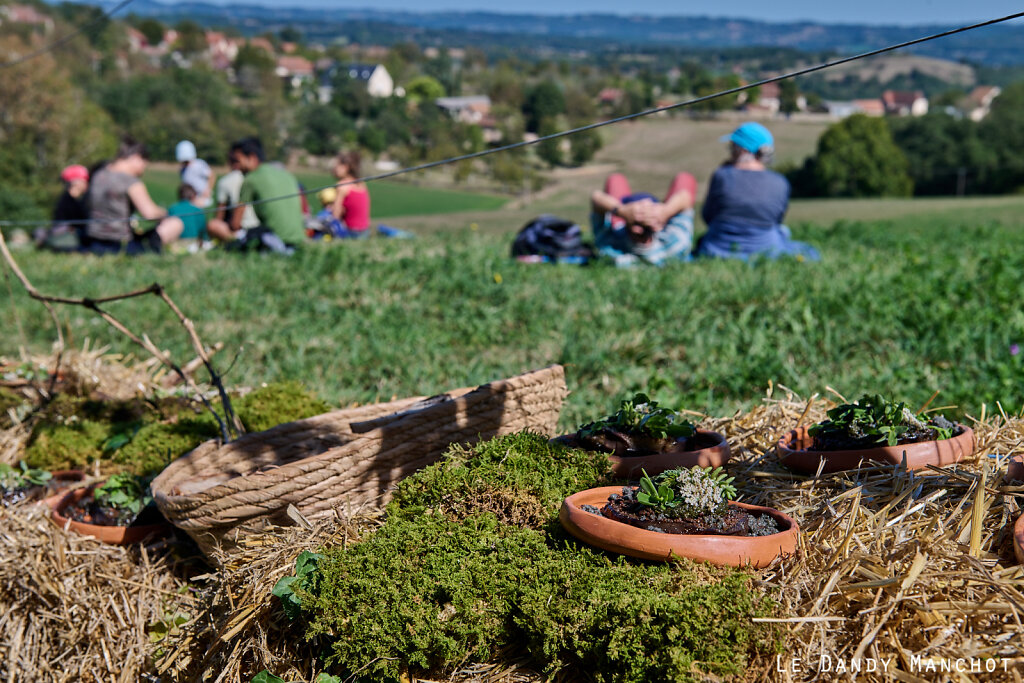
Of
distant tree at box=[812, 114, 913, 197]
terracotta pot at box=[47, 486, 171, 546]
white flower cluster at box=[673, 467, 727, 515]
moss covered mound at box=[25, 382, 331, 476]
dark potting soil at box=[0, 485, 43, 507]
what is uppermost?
white flower cluster at box=[673, 467, 727, 515]

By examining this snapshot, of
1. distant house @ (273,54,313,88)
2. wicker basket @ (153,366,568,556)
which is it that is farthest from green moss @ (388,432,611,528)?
distant house @ (273,54,313,88)

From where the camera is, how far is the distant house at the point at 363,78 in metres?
83.9

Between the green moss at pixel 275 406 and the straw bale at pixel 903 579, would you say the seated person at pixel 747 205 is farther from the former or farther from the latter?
the straw bale at pixel 903 579

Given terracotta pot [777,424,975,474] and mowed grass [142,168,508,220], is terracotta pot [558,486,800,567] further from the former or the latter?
mowed grass [142,168,508,220]

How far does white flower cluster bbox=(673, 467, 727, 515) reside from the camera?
223cm

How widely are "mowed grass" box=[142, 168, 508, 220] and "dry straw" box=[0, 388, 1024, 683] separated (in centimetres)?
2297

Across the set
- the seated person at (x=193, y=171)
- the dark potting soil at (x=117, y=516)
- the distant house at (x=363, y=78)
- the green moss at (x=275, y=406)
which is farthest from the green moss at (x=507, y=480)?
the distant house at (x=363, y=78)

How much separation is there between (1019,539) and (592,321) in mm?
4334

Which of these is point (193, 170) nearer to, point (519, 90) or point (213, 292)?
point (213, 292)

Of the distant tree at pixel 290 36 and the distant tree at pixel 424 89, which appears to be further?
the distant tree at pixel 290 36

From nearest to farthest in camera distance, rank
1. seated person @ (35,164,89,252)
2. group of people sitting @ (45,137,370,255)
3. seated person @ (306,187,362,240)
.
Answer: group of people sitting @ (45,137,370,255)
seated person @ (35,164,89,252)
seated person @ (306,187,362,240)

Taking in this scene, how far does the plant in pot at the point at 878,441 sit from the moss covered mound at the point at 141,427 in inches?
93.5

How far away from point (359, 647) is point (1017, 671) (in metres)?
1.57

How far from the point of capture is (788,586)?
6.86 feet
